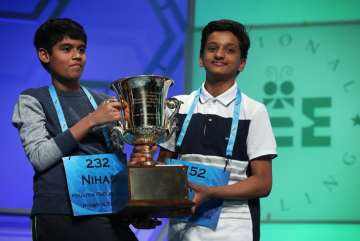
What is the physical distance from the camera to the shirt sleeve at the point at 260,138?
193 centimetres

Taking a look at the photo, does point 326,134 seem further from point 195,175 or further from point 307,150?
point 195,175

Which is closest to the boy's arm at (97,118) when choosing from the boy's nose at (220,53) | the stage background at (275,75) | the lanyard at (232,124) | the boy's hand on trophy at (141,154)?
the boy's hand on trophy at (141,154)

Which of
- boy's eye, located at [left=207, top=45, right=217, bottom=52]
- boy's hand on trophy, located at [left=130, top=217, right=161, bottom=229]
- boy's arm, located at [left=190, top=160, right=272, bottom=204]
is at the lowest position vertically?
boy's hand on trophy, located at [left=130, top=217, right=161, bottom=229]

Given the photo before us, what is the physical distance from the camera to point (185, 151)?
1977 mm

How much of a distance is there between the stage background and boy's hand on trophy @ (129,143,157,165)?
1651 mm

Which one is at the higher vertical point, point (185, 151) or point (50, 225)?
point (185, 151)

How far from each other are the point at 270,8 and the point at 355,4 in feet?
1.57

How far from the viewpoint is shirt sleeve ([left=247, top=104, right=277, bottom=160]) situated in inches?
75.9

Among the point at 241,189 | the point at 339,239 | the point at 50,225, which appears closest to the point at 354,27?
the point at 339,239

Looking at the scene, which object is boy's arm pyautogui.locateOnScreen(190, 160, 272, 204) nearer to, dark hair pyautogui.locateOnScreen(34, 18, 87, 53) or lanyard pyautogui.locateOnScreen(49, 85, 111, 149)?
lanyard pyautogui.locateOnScreen(49, 85, 111, 149)

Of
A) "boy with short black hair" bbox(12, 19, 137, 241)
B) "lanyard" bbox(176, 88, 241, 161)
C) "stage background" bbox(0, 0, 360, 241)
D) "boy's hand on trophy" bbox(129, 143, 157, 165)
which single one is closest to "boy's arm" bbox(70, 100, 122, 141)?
"boy with short black hair" bbox(12, 19, 137, 241)

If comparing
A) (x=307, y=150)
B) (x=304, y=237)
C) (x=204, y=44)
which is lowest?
(x=304, y=237)

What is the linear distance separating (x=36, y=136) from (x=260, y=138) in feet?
2.15

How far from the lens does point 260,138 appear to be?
6.37 ft
